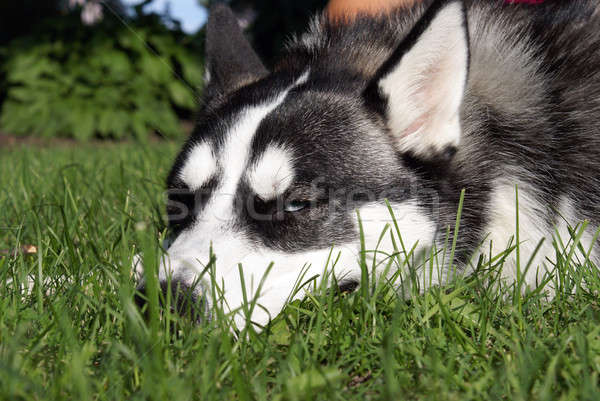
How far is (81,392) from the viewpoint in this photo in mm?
1331

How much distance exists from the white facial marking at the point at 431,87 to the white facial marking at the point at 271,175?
1.80 ft

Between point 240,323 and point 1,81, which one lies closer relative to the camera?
point 240,323

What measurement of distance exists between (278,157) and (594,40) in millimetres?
1696

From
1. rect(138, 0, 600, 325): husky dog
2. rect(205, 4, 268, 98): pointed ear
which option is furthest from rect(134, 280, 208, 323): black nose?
rect(205, 4, 268, 98): pointed ear

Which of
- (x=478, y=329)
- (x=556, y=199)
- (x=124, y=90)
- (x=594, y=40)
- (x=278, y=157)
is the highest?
(x=124, y=90)

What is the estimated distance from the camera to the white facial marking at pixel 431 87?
2232 mm

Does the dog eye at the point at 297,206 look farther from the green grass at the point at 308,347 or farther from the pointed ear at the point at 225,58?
the pointed ear at the point at 225,58

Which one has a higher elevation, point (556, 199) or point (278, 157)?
point (278, 157)

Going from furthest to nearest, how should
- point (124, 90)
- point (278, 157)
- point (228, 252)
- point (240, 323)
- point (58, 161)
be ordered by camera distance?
1. point (124, 90)
2. point (58, 161)
3. point (278, 157)
4. point (228, 252)
5. point (240, 323)

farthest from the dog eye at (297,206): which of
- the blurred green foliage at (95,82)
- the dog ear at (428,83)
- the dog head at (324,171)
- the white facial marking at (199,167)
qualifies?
the blurred green foliage at (95,82)

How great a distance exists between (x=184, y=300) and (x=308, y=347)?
44 centimetres

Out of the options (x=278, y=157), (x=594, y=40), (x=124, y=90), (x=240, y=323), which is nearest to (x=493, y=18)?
(x=594, y=40)

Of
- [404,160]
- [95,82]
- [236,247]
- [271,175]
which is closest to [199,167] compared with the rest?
[271,175]

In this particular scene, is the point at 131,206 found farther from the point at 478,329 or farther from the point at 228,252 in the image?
the point at 478,329
